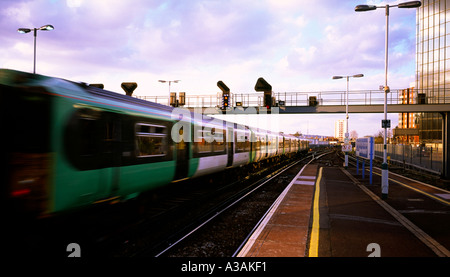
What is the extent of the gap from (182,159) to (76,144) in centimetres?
448

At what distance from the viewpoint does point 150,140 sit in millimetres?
7758

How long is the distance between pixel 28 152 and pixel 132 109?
2835mm

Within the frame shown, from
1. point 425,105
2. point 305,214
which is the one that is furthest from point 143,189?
point 425,105

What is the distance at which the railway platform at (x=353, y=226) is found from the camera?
559cm

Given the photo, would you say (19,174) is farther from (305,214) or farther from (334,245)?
(305,214)

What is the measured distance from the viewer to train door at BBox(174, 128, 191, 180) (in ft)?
30.5

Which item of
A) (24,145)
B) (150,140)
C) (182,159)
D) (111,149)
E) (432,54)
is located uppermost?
(432,54)

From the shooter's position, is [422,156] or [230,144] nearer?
[230,144]

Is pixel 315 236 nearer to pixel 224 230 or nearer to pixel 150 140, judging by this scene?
pixel 224 230

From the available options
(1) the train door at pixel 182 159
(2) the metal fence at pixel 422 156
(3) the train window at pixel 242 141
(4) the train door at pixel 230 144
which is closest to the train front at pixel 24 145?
(1) the train door at pixel 182 159

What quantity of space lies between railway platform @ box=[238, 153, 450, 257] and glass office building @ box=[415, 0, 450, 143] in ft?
168

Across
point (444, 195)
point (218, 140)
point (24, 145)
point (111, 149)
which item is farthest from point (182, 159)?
point (444, 195)

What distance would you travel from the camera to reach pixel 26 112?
4.64 metres

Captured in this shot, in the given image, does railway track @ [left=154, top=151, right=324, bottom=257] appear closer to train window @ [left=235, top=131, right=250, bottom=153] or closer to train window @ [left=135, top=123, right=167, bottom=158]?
train window @ [left=135, top=123, right=167, bottom=158]
